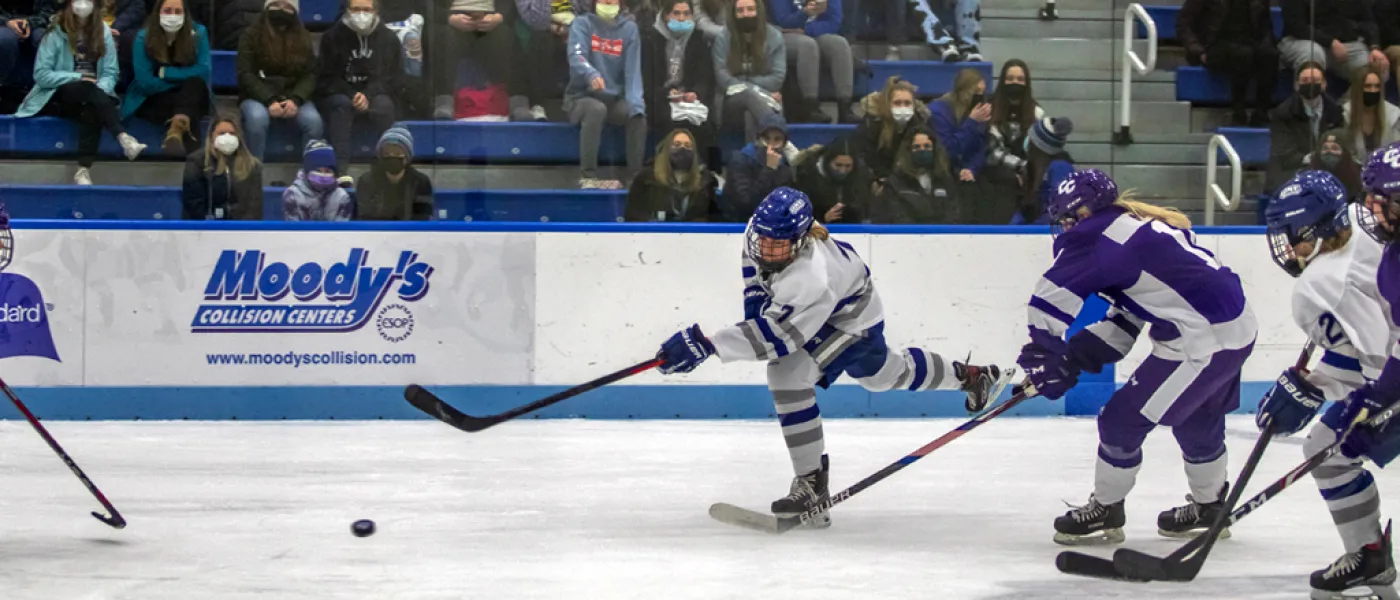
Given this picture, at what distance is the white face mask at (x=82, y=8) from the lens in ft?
22.0

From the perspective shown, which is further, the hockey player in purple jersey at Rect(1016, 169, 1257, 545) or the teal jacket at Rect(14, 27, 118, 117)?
the teal jacket at Rect(14, 27, 118, 117)

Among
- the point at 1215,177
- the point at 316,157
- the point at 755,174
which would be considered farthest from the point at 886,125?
the point at 316,157

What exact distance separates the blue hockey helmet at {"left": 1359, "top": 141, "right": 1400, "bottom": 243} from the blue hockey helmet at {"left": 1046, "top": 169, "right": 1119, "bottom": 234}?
0.83m

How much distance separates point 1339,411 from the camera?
324 cm

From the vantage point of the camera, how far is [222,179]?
6512mm

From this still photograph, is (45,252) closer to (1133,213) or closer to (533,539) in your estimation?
(533,539)

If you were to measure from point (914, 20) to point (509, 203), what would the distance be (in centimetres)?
202

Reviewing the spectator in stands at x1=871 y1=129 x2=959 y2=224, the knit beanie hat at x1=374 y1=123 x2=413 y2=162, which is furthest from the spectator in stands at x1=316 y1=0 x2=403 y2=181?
the spectator in stands at x1=871 y1=129 x2=959 y2=224

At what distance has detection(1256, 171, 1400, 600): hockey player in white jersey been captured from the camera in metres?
3.20

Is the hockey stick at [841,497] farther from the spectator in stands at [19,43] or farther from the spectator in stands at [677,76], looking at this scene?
the spectator in stands at [19,43]

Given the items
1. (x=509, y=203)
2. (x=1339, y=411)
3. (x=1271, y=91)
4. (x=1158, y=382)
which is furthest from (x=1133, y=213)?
(x=1271, y=91)

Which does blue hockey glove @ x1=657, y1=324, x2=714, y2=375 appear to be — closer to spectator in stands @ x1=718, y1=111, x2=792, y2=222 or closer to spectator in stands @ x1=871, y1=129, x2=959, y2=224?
spectator in stands @ x1=718, y1=111, x2=792, y2=222

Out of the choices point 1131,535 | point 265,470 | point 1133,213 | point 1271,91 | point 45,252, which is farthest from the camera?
point 1271,91

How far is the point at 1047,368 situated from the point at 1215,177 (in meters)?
3.83
